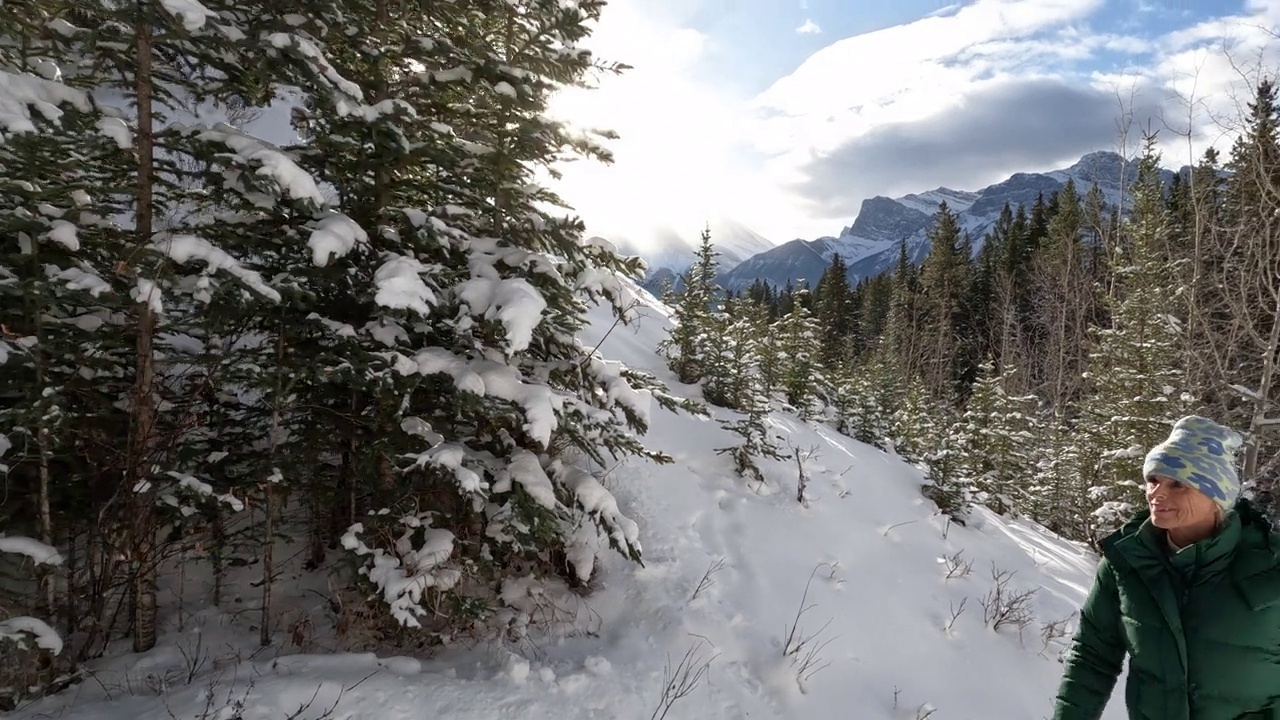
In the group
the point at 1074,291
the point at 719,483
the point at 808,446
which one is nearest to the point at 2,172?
the point at 719,483

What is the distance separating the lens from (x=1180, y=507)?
2373mm

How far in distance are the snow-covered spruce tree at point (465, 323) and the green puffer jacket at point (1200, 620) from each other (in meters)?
3.41

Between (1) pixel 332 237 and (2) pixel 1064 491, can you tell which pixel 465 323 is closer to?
(1) pixel 332 237

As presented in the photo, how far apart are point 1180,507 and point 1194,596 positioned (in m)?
0.36

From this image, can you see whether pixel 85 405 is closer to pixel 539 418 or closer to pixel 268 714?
pixel 268 714

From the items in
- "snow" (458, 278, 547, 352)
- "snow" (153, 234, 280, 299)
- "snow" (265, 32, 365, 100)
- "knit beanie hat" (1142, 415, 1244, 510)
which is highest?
"snow" (265, 32, 365, 100)

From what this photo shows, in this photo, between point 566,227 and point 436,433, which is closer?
point 436,433

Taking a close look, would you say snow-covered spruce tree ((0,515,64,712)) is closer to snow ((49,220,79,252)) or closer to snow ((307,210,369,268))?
snow ((49,220,79,252))

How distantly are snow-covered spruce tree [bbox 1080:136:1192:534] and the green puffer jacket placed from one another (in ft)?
31.8

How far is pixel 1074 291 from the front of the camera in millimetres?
29562

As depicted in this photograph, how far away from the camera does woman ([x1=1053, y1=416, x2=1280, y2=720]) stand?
218cm

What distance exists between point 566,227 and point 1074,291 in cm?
3420

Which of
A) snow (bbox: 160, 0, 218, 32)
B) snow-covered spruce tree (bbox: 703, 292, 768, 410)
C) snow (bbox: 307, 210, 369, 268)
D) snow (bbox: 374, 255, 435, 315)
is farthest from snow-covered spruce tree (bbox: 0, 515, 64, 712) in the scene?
snow-covered spruce tree (bbox: 703, 292, 768, 410)

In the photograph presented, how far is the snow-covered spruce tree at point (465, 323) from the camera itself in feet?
14.3
